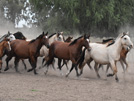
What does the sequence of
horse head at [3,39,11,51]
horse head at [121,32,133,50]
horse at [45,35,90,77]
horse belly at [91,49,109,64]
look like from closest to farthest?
horse head at [121,32,133,50] → horse belly at [91,49,109,64] → horse at [45,35,90,77] → horse head at [3,39,11,51]

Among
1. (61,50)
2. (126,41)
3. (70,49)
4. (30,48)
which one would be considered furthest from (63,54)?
(126,41)

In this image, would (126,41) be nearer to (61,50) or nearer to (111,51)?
(111,51)

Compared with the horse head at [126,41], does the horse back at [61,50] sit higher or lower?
lower

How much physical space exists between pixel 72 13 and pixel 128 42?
1247 centimetres

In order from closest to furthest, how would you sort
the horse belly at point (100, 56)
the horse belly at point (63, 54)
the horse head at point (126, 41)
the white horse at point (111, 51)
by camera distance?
the horse head at point (126, 41) → the white horse at point (111, 51) → the horse belly at point (100, 56) → the horse belly at point (63, 54)

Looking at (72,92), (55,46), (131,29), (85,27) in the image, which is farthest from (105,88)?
(131,29)

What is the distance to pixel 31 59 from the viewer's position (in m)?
13.8

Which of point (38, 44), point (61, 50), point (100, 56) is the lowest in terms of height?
point (100, 56)

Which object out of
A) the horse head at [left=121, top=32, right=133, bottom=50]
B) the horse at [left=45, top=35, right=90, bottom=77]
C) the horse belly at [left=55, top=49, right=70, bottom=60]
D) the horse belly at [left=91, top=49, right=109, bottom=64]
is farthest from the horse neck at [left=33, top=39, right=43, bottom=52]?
the horse head at [left=121, top=32, right=133, bottom=50]

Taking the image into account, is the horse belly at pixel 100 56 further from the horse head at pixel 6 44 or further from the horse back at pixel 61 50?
the horse head at pixel 6 44

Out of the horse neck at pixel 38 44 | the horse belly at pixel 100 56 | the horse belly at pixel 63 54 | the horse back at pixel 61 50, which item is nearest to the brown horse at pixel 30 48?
the horse neck at pixel 38 44

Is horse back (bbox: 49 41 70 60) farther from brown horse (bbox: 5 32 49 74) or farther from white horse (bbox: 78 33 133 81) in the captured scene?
white horse (bbox: 78 33 133 81)

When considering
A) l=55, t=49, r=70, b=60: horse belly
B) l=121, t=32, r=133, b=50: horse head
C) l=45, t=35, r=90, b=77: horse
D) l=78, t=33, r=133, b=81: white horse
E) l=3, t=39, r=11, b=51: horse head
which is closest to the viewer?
l=121, t=32, r=133, b=50: horse head

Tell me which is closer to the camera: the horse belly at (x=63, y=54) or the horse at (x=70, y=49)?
the horse at (x=70, y=49)
